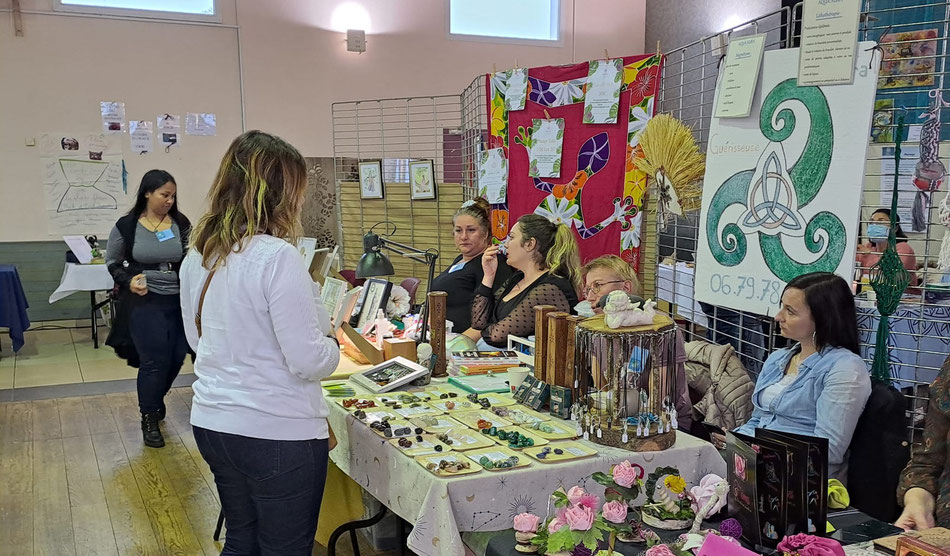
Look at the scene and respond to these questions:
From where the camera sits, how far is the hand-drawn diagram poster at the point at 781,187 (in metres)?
2.22

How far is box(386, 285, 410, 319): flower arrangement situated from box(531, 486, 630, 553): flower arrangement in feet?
6.04

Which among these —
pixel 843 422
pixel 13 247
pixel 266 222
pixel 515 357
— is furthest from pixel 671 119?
pixel 13 247

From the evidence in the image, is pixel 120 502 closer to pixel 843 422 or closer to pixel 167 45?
pixel 843 422

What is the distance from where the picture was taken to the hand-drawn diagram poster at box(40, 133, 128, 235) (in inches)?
272

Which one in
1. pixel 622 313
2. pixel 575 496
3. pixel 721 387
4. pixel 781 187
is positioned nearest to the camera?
pixel 575 496

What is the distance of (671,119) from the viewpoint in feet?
9.87

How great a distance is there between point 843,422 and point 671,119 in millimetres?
1423

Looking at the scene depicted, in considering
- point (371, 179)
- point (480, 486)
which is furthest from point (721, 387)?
point (371, 179)

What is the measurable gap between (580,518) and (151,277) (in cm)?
306

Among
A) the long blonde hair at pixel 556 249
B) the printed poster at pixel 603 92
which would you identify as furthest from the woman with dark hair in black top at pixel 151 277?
the printed poster at pixel 603 92

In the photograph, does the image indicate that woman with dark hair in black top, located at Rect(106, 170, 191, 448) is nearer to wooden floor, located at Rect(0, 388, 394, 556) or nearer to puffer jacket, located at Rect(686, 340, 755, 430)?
wooden floor, located at Rect(0, 388, 394, 556)

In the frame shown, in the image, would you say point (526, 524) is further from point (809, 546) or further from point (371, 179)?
point (371, 179)

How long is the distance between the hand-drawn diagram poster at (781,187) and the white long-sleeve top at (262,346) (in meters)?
1.53

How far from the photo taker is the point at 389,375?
8.05ft
